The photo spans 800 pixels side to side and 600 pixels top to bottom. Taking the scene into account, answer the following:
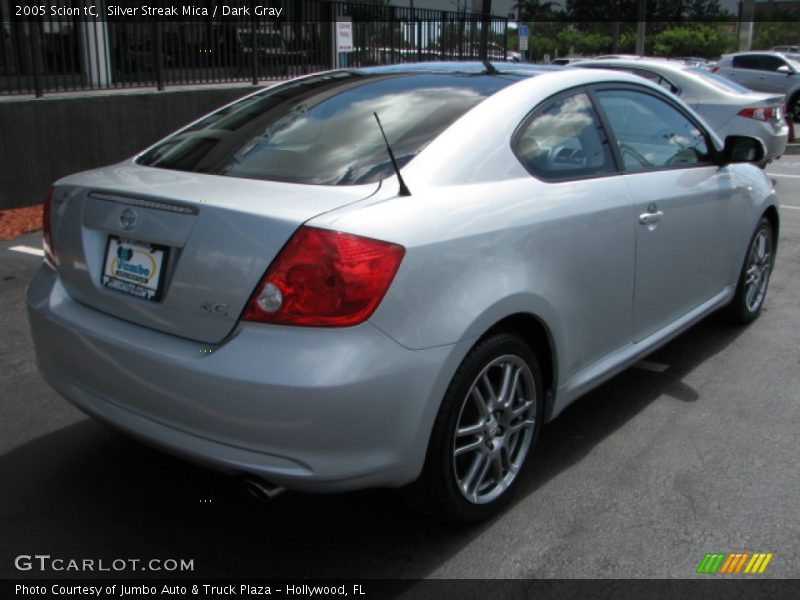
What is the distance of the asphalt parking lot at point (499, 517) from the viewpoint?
2.71 metres


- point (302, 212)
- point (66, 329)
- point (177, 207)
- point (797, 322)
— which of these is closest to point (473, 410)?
point (302, 212)

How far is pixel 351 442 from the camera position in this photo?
235 centimetres

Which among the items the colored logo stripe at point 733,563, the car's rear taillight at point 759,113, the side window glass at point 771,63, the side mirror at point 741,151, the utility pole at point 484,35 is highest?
the utility pole at point 484,35

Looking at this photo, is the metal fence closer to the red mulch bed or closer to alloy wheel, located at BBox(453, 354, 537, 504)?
the red mulch bed

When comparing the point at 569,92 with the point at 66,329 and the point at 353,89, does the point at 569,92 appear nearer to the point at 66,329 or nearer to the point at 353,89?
the point at 353,89

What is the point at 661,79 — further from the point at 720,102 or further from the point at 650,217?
the point at 650,217

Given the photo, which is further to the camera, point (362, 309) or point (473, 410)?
point (473, 410)

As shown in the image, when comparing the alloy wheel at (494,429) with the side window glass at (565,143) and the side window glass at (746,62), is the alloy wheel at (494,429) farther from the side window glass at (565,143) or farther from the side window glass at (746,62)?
the side window glass at (746,62)

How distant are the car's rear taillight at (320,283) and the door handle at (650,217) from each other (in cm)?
159

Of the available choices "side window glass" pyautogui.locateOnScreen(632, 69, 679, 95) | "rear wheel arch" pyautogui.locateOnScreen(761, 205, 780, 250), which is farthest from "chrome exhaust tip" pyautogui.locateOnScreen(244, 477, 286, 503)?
"side window glass" pyautogui.locateOnScreen(632, 69, 679, 95)

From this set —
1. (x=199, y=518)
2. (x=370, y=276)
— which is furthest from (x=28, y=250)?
(x=370, y=276)

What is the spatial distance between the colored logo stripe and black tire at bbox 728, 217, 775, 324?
238 cm

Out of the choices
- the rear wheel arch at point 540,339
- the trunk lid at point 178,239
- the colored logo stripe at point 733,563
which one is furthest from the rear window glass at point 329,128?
the colored logo stripe at point 733,563

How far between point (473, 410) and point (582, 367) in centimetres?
71
